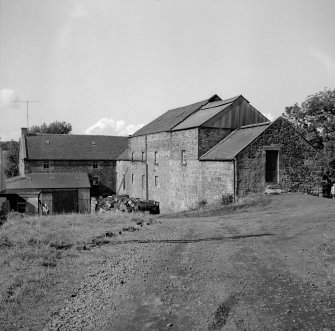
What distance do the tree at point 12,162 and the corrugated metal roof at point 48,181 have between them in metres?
23.0

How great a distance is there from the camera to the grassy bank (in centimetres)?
646

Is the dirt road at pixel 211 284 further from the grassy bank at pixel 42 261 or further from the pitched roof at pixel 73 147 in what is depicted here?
the pitched roof at pixel 73 147

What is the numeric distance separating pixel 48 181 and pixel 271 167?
85.2 ft

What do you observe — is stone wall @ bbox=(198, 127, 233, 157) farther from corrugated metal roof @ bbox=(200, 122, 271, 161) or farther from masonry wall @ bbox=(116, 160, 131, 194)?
masonry wall @ bbox=(116, 160, 131, 194)

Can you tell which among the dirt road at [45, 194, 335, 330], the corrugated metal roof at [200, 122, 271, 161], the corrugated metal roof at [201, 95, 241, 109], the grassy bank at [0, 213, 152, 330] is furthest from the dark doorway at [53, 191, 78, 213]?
the dirt road at [45, 194, 335, 330]

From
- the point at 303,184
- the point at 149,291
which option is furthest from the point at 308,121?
the point at 149,291

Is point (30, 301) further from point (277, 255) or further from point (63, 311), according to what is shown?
point (277, 255)

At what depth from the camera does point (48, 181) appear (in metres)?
38.6

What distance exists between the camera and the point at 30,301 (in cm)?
677

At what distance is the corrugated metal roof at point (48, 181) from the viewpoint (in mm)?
36156

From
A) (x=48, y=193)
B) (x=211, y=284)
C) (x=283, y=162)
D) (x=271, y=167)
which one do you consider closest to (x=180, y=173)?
(x=271, y=167)

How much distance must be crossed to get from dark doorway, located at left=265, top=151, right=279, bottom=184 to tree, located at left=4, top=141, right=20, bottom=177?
165 feet

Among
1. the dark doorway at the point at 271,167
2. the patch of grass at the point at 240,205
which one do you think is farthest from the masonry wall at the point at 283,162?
the patch of grass at the point at 240,205

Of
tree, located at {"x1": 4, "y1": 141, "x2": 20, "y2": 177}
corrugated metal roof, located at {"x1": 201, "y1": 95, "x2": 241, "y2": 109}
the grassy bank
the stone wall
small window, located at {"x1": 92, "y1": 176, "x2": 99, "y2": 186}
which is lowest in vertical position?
small window, located at {"x1": 92, "y1": 176, "x2": 99, "y2": 186}
